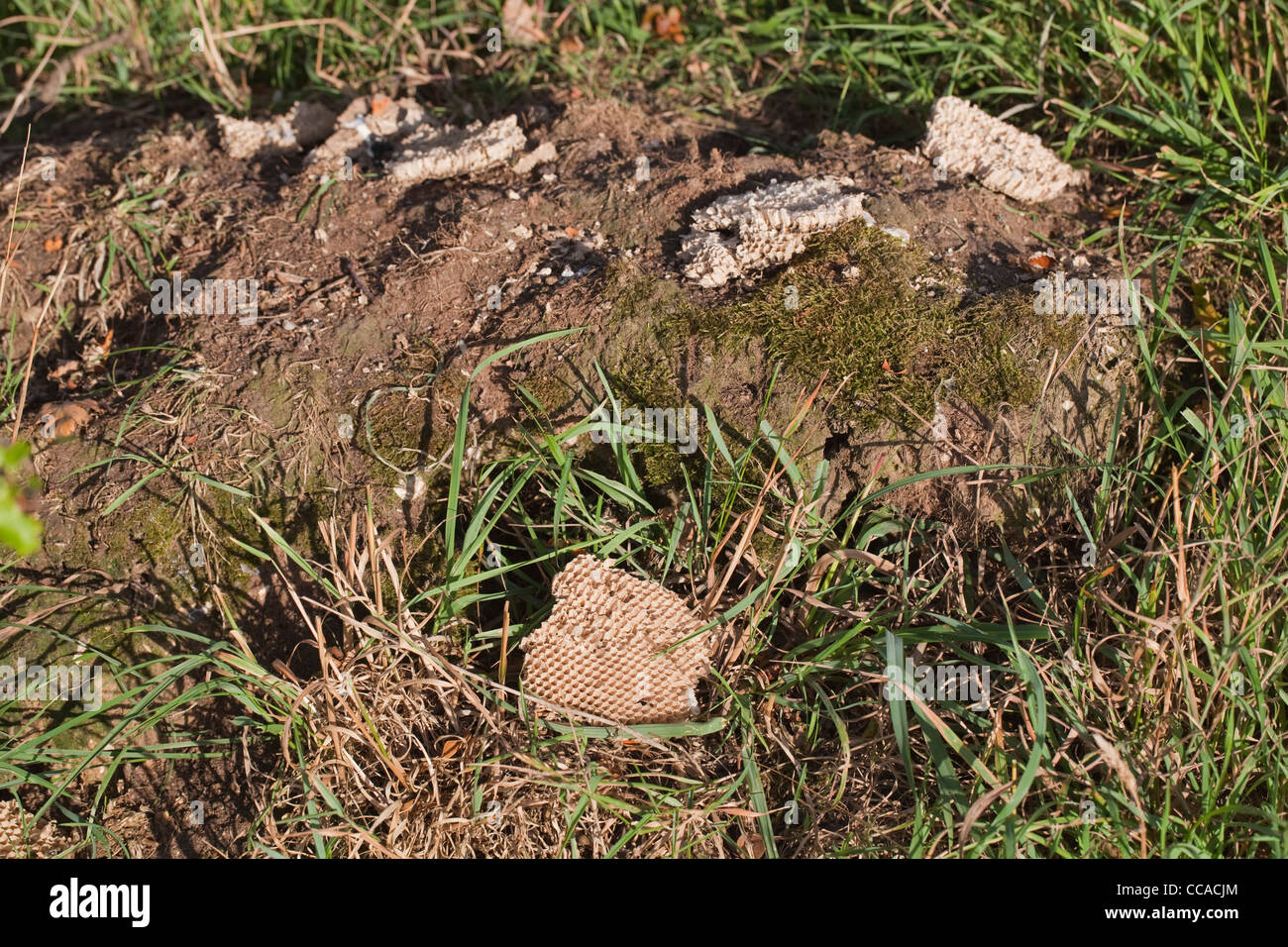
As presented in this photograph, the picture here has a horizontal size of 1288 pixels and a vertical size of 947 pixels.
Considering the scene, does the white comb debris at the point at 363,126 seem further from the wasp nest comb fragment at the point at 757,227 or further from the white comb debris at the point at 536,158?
the wasp nest comb fragment at the point at 757,227

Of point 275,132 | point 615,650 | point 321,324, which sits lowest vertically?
point 615,650

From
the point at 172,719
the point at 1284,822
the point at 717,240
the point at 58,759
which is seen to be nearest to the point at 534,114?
the point at 717,240

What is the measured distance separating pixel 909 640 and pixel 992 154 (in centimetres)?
169

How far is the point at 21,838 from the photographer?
2.13 meters

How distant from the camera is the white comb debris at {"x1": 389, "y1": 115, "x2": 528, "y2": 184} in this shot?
286 centimetres

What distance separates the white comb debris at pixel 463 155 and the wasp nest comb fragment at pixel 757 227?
0.72m

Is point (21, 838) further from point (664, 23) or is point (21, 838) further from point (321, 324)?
point (664, 23)

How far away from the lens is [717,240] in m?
2.54

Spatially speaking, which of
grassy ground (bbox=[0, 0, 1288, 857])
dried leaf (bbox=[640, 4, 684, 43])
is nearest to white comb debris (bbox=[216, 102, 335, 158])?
grassy ground (bbox=[0, 0, 1288, 857])

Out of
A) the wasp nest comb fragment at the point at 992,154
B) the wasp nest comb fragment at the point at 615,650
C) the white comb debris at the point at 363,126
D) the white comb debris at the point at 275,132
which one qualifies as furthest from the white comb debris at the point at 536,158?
the wasp nest comb fragment at the point at 615,650

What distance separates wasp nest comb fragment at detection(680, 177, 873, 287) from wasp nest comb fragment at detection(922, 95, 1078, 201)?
462mm

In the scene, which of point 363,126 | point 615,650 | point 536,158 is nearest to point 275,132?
point 363,126

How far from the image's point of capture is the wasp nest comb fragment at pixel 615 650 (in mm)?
2145

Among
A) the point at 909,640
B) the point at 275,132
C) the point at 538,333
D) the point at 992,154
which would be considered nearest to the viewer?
the point at 909,640
